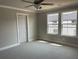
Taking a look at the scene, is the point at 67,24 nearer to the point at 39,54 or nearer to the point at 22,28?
the point at 39,54

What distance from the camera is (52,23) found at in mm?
5957

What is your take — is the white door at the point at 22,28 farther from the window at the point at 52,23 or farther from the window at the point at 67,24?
the window at the point at 67,24

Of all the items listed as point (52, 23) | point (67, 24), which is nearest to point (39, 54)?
point (67, 24)

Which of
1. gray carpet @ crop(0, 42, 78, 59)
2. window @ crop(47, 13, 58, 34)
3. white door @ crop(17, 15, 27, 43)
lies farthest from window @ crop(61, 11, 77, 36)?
white door @ crop(17, 15, 27, 43)

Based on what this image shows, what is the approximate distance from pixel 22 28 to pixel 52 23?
2085 millimetres

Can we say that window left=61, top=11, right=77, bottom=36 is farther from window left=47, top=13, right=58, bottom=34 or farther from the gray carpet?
the gray carpet

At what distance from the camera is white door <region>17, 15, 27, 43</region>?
5.42 metres

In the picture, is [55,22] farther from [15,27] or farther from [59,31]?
[15,27]

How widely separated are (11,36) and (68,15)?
349 cm

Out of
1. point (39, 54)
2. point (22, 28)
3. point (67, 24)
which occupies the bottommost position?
point (39, 54)

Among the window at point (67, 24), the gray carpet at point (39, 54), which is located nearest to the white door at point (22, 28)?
the gray carpet at point (39, 54)

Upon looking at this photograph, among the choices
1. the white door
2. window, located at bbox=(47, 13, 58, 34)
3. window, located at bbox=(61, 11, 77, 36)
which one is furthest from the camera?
window, located at bbox=(47, 13, 58, 34)

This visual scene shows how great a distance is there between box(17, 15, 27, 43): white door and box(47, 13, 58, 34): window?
1.64 m

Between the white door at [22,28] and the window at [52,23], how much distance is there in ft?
5.38
